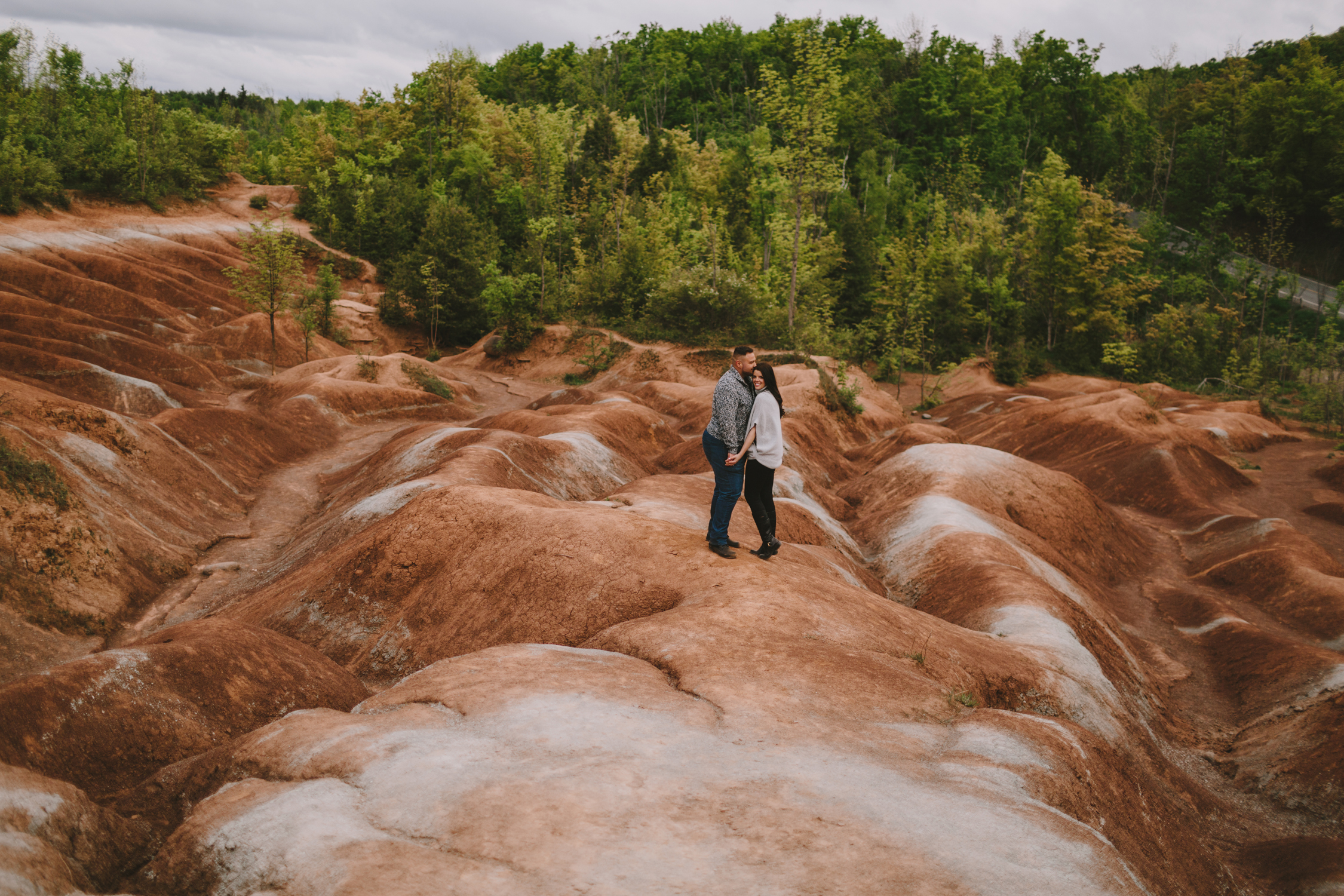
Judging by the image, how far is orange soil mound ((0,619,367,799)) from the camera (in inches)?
324

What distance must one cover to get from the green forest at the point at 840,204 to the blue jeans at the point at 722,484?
3622cm

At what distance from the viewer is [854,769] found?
6.39 metres

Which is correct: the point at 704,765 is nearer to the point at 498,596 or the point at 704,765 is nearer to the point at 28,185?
the point at 498,596

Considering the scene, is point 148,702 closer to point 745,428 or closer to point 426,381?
point 745,428

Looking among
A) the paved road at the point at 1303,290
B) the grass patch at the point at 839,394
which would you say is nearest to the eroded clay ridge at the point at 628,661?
the grass patch at the point at 839,394

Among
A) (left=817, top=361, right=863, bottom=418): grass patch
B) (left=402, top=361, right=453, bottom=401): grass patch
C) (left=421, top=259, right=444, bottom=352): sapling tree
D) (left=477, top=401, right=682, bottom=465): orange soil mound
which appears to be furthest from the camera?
(left=421, top=259, right=444, bottom=352): sapling tree

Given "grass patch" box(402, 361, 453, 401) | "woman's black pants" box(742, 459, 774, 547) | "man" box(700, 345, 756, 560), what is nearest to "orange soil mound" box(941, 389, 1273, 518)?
"woman's black pants" box(742, 459, 774, 547)

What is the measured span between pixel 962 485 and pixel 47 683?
69.7 feet

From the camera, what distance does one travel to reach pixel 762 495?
1027cm

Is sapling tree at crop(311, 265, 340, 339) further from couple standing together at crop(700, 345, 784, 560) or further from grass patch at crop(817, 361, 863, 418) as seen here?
couple standing together at crop(700, 345, 784, 560)

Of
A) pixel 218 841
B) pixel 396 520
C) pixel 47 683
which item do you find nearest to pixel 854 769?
pixel 218 841

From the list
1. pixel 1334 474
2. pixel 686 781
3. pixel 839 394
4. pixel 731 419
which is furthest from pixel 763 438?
pixel 1334 474

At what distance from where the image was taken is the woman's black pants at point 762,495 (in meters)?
10.0

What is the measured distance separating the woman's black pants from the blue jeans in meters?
0.13
